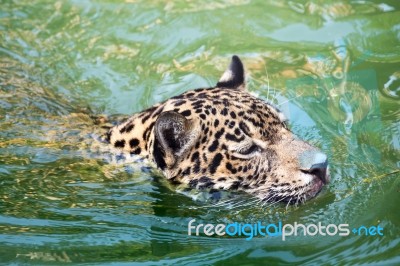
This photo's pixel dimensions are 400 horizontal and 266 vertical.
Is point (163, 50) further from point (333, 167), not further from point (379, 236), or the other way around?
point (379, 236)

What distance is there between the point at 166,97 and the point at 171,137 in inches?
142

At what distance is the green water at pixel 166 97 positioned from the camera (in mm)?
7473

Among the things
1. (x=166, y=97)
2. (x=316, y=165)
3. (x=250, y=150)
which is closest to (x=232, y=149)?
(x=250, y=150)

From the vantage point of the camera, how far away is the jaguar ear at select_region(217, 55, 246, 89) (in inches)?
344

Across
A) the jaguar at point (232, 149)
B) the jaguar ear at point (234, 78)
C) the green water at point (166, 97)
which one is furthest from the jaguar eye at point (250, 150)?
the jaguar ear at point (234, 78)

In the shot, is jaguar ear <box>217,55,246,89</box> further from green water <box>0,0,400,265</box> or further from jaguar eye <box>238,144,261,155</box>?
jaguar eye <box>238,144,261,155</box>

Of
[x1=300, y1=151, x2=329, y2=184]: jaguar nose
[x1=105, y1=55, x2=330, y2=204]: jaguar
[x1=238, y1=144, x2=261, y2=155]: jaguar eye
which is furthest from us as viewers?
[x1=238, y1=144, x2=261, y2=155]: jaguar eye

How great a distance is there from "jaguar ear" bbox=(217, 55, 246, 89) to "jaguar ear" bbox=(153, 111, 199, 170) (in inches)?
46.7

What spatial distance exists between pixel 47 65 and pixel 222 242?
5443mm

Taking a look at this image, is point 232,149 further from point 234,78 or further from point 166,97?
point 166,97

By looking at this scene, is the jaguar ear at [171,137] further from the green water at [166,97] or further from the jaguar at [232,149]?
the green water at [166,97]

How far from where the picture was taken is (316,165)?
24.4 ft

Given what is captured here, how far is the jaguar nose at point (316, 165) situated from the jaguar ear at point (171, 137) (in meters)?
1.17

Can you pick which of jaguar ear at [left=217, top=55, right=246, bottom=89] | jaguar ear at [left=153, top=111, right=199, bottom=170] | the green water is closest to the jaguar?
jaguar ear at [left=153, top=111, right=199, bottom=170]
